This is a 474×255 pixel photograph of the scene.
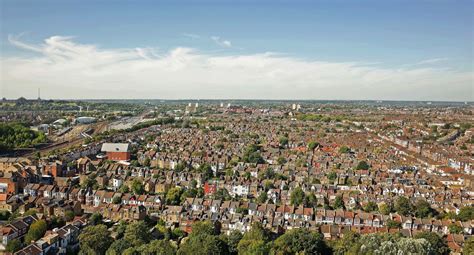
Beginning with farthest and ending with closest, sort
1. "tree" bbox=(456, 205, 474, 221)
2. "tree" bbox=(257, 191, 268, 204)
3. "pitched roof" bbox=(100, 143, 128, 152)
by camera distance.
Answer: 1. "pitched roof" bbox=(100, 143, 128, 152)
2. "tree" bbox=(257, 191, 268, 204)
3. "tree" bbox=(456, 205, 474, 221)

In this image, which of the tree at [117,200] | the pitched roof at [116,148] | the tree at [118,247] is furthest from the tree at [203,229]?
the pitched roof at [116,148]

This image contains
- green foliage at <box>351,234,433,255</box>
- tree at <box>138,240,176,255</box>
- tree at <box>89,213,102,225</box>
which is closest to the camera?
green foliage at <box>351,234,433,255</box>

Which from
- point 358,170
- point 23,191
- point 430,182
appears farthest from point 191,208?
point 430,182

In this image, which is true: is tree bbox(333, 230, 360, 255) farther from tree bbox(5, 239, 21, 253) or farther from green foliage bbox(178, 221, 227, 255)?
tree bbox(5, 239, 21, 253)

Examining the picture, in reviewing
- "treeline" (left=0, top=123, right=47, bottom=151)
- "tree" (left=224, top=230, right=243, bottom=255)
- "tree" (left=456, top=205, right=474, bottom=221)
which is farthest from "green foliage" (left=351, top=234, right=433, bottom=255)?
"treeline" (left=0, top=123, right=47, bottom=151)

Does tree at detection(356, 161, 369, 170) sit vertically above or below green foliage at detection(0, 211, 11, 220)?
above

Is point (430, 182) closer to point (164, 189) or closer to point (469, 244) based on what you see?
point (469, 244)

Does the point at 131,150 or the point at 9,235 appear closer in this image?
the point at 9,235
